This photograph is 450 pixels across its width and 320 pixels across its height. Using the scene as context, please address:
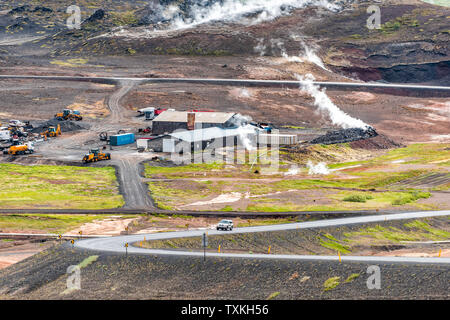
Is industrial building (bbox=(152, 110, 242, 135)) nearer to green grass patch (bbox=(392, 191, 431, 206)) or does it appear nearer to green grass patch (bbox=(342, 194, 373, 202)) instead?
green grass patch (bbox=(342, 194, 373, 202))

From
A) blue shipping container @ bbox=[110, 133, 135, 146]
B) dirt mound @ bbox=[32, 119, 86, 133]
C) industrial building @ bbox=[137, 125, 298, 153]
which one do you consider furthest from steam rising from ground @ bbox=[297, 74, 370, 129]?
dirt mound @ bbox=[32, 119, 86, 133]

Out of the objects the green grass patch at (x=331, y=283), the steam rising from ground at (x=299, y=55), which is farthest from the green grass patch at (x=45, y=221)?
Result: the steam rising from ground at (x=299, y=55)

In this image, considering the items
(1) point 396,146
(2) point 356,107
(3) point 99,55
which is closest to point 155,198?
(1) point 396,146

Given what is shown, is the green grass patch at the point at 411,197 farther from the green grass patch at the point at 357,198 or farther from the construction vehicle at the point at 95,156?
the construction vehicle at the point at 95,156

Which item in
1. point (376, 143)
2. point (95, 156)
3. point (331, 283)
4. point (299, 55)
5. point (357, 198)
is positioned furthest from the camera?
point (299, 55)

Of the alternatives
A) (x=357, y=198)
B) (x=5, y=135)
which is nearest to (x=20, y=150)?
(x=5, y=135)

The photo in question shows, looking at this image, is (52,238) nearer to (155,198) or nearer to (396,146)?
(155,198)

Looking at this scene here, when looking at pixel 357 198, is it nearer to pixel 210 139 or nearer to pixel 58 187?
pixel 210 139
